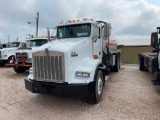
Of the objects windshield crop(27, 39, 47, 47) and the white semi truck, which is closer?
the white semi truck

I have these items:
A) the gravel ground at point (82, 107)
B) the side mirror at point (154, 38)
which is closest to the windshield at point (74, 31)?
the side mirror at point (154, 38)

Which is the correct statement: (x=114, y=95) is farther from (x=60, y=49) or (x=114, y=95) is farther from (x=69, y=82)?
(x=60, y=49)

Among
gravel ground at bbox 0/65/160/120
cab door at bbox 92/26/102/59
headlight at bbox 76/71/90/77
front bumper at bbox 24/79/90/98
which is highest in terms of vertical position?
cab door at bbox 92/26/102/59

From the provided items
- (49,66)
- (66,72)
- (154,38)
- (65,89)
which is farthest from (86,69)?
(154,38)

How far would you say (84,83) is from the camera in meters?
4.94

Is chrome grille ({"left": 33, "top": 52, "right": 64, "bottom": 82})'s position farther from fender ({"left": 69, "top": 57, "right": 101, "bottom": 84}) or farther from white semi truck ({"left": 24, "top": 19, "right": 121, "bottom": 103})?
fender ({"left": 69, "top": 57, "right": 101, "bottom": 84})

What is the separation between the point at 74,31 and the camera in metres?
6.68

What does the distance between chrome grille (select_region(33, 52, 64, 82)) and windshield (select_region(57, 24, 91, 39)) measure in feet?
5.70

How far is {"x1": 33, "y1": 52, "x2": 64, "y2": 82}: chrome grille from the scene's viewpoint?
505 cm

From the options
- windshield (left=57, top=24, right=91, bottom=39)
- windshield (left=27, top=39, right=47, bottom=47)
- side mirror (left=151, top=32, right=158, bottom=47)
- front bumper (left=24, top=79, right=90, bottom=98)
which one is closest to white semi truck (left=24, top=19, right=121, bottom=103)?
front bumper (left=24, top=79, right=90, bottom=98)

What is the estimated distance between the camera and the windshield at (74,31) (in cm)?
652

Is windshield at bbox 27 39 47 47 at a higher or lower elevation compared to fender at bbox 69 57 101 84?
higher

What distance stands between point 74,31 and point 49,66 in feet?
6.71

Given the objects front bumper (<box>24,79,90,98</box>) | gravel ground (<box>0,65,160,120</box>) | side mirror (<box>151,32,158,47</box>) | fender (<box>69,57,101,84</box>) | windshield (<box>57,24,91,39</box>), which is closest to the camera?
gravel ground (<box>0,65,160,120</box>)
